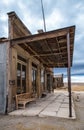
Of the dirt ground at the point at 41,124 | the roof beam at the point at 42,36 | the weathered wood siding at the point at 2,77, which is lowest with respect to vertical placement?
the dirt ground at the point at 41,124

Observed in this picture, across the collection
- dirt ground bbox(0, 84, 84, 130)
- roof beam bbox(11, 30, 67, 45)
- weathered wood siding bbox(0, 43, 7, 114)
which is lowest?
dirt ground bbox(0, 84, 84, 130)

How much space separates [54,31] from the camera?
666cm

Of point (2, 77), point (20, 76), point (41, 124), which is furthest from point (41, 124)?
point (20, 76)

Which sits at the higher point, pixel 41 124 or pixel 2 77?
pixel 2 77

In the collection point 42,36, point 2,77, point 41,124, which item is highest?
point 42,36

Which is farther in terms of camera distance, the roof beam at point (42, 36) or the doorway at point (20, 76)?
the doorway at point (20, 76)

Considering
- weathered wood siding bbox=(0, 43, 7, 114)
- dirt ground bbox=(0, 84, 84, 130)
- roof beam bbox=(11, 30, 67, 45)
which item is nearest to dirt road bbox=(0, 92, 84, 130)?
dirt ground bbox=(0, 84, 84, 130)

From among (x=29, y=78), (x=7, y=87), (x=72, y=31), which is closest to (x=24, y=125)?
(x=7, y=87)

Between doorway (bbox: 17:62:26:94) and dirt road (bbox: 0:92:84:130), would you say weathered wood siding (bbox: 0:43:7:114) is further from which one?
dirt road (bbox: 0:92:84:130)

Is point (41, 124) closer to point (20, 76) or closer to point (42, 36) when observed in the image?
point (42, 36)

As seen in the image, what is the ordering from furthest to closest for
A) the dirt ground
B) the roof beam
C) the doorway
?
the doorway, the roof beam, the dirt ground

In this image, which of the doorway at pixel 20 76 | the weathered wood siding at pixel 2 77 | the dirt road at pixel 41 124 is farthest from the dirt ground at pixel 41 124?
the doorway at pixel 20 76

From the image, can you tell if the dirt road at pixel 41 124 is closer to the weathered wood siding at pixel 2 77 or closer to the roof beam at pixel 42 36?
the weathered wood siding at pixel 2 77

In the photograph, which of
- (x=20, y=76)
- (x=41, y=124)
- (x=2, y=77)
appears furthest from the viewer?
(x=20, y=76)
